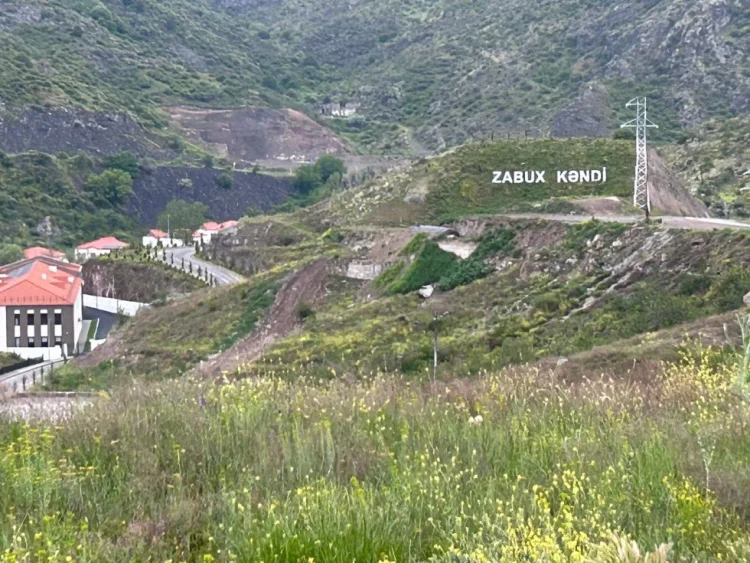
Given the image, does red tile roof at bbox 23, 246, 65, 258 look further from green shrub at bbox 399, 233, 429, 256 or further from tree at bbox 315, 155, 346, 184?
green shrub at bbox 399, 233, 429, 256

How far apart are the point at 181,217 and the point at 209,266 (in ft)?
91.5

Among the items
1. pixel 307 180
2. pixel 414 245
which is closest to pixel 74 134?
pixel 307 180

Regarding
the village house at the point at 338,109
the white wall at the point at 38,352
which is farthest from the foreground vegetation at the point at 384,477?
the village house at the point at 338,109

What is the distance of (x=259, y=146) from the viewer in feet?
339

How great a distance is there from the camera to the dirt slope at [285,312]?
2769 centimetres

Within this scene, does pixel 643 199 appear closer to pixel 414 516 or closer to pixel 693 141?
pixel 693 141

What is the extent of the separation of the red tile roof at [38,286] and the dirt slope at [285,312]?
1771cm

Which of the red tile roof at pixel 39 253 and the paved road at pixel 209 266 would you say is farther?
the red tile roof at pixel 39 253

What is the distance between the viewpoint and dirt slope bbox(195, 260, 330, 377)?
27.7 metres

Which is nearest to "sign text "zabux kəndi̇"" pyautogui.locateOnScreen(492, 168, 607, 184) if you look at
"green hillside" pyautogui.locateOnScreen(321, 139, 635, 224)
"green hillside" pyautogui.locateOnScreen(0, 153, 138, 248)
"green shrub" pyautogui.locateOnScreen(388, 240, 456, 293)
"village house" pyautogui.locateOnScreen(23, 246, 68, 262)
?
"green hillside" pyautogui.locateOnScreen(321, 139, 635, 224)

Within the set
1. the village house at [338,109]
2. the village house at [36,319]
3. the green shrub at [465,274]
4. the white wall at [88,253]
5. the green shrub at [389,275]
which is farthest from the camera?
the village house at [338,109]

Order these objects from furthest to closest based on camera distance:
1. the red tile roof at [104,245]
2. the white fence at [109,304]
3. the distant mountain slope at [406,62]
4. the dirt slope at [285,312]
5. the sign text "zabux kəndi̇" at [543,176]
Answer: the distant mountain slope at [406,62]
the red tile roof at [104,245]
the white fence at [109,304]
the sign text "zabux kəndi̇" at [543,176]
the dirt slope at [285,312]

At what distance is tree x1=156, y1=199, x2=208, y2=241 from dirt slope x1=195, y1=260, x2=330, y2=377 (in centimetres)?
4356

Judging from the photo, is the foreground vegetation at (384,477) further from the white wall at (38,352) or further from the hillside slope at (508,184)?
the white wall at (38,352)
